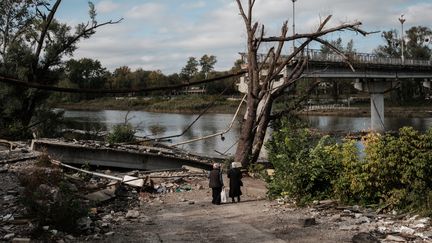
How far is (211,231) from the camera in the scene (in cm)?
1001

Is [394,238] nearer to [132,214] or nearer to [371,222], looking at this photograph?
[371,222]

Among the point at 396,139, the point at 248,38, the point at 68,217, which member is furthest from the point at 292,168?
the point at 248,38

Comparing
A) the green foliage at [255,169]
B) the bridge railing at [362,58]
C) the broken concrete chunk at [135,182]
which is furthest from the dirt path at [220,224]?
the bridge railing at [362,58]

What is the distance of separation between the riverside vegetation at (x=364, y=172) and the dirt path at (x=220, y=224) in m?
0.96

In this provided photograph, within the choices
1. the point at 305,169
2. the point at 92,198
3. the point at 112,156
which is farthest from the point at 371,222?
the point at 112,156

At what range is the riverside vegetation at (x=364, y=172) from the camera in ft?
34.8

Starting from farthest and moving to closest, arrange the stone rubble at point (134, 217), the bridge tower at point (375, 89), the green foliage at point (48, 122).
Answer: the bridge tower at point (375, 89), the green foliage at point (48, 122), the stone rubble at point (134, 217)

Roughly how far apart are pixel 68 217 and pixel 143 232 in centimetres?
154

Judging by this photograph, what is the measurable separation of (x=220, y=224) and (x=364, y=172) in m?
3.63

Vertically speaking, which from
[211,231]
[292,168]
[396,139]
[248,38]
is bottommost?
[211,231]

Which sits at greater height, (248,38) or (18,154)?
(248,38)

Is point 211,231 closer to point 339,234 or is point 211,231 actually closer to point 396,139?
point 339,234

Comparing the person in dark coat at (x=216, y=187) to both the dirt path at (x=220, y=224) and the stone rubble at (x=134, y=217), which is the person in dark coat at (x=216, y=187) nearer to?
the dirt path at (x=220, y=224)

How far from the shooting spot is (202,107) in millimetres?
96875
